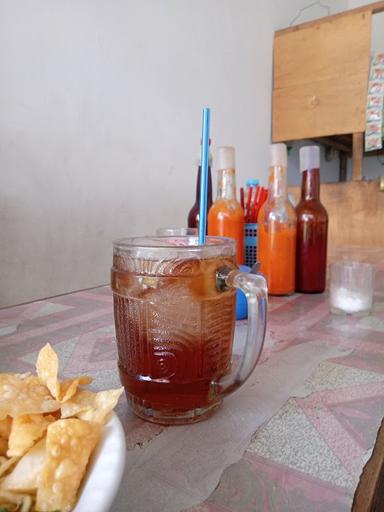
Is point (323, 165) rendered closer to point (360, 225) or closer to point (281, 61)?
point (281, 61)

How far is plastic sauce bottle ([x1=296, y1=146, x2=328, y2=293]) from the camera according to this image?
→ 92cm

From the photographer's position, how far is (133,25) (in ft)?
6.06

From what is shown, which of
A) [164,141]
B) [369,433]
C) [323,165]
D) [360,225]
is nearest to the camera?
[369,433]

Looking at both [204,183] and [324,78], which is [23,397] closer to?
[204,183]

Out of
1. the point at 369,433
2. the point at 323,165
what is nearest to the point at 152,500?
the point at 369,433

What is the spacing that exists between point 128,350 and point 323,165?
4561mm

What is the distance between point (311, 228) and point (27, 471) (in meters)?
0.78

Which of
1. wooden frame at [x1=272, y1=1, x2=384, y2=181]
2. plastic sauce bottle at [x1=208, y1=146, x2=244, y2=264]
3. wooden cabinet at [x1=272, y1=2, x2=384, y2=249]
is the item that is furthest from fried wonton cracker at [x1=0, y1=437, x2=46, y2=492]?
wooden frame at [x1=272, y1=1, x2=384, y2=181]

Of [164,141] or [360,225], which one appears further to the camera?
[360,225]

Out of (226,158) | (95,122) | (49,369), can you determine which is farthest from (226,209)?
(95,122)

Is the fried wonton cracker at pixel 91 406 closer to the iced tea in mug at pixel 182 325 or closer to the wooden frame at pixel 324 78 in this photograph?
the iced tea in mug at pixel 182 325

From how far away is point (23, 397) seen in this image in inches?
13.1

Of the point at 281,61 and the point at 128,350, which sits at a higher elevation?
the point at 281,61

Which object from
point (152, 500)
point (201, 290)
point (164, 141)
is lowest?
point (152, 500)
